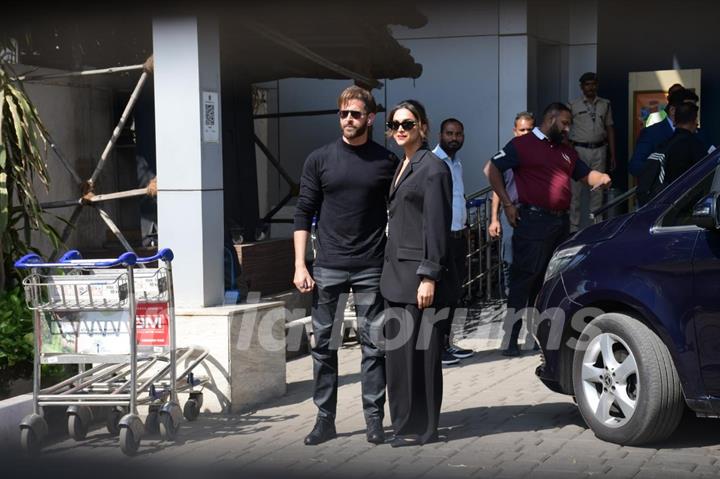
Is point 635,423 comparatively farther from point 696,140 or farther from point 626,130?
point 626,130

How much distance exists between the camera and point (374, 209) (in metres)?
7.42

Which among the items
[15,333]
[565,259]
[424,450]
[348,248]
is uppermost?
[348,248]

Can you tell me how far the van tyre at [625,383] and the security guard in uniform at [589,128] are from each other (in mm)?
7237

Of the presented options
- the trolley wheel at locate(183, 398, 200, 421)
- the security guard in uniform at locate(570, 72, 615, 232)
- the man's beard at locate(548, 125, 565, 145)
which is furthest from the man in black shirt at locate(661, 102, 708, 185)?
the security guard in uniform at locate(570, 72, 615, 232)

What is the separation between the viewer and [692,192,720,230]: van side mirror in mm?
6508

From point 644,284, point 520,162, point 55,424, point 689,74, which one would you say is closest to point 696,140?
point 520,162

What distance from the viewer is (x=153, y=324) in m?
7.57

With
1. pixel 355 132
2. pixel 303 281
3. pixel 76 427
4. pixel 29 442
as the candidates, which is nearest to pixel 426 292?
pixel 303 281

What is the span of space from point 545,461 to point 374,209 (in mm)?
1743

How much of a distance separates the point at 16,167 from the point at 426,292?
10.4 feet

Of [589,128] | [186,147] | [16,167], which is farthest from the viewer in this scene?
[589,128]

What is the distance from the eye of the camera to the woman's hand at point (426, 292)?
7.04 metres

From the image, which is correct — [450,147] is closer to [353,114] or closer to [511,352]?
[511,352]

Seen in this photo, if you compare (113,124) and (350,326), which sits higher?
(113,124)
